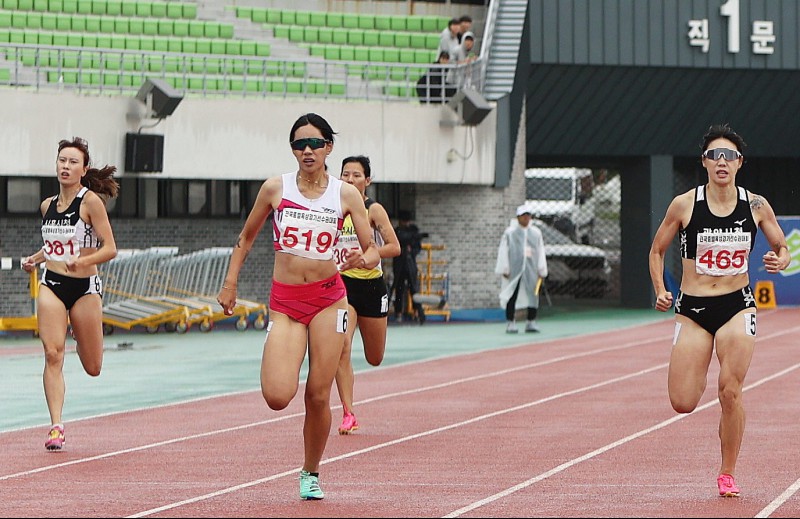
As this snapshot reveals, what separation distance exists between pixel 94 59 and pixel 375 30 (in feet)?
19.9

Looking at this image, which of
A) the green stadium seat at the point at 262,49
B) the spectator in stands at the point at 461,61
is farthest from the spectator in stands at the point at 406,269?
the green stadium seat at the point at 262,49

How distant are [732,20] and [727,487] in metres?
24.8

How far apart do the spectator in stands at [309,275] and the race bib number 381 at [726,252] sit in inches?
69.3

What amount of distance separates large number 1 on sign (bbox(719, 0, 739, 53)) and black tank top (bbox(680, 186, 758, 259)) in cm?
2407

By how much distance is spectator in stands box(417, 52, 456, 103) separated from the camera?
2892 cm

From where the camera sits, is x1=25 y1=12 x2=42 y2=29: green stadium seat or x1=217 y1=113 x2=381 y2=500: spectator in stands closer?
x1=217 y1=113 x2=381 y2=500: spectator in stands

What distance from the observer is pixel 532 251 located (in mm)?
24828

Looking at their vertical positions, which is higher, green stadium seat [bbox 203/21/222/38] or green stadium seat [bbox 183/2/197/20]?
green stadium seat [bbox 183/2/197/20]

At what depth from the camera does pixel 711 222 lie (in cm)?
837

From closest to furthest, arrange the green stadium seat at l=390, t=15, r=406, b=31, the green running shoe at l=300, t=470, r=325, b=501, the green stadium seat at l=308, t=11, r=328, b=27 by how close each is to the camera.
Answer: the green running shoe at l=300, t=470, r=325, b=501
the green stadium seat at l=308, t=11, r=328, b=27
the green stadium seat at l=390, t=15, r=406, b=31

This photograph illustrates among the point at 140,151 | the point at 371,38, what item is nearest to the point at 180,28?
the point at 371,38

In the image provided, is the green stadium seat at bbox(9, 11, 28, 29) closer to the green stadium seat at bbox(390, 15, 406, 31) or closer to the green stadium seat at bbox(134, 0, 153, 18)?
the green stadium seat at bbox(134, 0, 153, 18)

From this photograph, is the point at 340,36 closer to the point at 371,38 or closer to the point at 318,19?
the point at 371,38

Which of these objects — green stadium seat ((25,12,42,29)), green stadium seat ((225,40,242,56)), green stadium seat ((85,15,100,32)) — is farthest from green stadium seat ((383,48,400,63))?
green stadium seat ((25,12,42,29))
